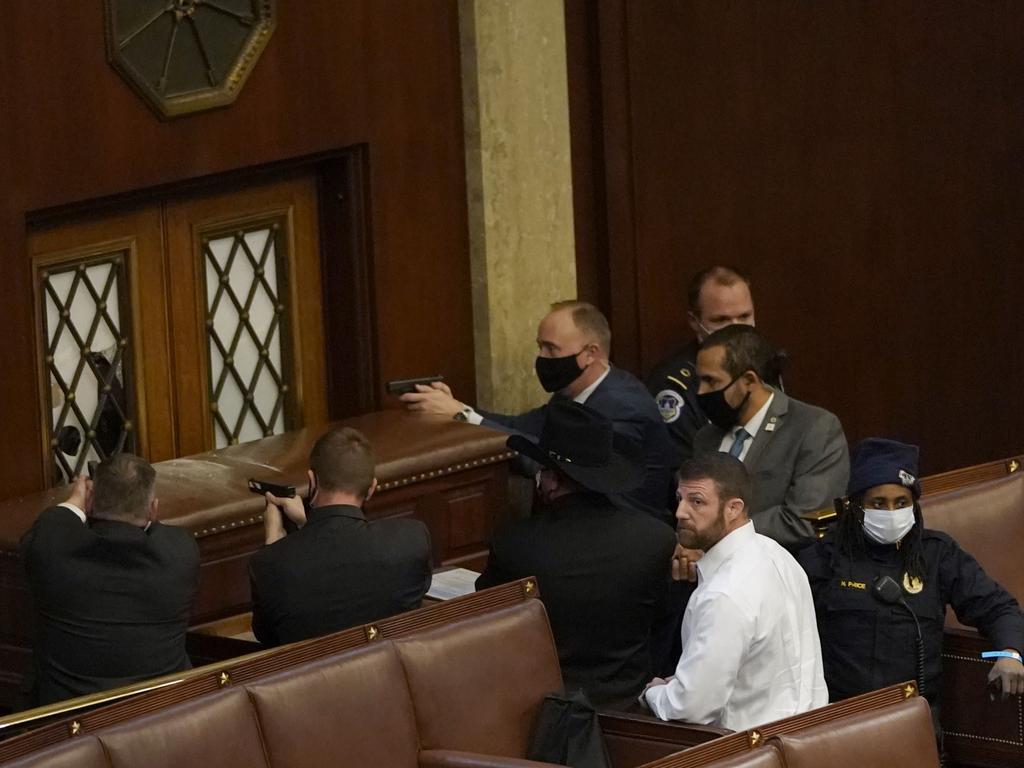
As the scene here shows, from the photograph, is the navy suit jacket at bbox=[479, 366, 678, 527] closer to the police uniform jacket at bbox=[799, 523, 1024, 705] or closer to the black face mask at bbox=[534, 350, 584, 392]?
the black face mask at bbox=[534, 350, 584, 392]

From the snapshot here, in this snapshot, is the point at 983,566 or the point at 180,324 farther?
the point at 180,324

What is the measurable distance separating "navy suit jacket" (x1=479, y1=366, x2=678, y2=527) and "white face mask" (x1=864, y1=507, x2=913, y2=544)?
1259 mm

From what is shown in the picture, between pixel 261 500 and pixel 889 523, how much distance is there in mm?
1773

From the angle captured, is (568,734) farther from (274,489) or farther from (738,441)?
(738,441)

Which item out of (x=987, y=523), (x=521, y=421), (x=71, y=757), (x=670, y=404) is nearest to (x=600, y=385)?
(x=521, y=421)

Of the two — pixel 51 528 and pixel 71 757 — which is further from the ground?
pixel 51 528

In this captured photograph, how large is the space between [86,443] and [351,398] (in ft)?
3.64

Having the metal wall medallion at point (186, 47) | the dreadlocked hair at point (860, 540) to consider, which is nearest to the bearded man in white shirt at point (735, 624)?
the dreadlocked hair at point (860, 540)

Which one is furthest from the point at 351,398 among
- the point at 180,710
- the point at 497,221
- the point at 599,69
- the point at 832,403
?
the point at 180,710

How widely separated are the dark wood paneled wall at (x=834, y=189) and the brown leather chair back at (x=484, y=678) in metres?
3.09

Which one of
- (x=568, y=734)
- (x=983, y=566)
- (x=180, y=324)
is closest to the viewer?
(x=568, y=734)

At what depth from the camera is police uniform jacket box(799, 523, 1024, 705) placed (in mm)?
5594

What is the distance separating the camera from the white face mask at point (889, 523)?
18.2 ft

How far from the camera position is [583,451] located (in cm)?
537
